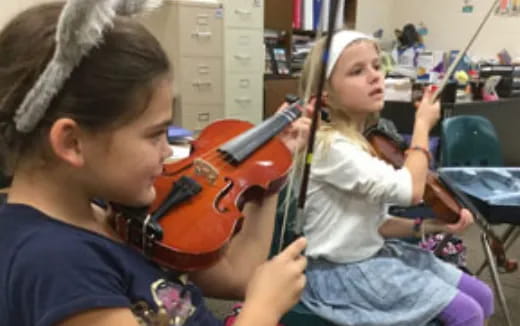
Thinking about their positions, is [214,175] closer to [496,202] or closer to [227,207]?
[227,207]

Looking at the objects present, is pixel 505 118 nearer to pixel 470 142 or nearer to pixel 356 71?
pixel 470 142

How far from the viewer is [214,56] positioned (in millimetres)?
2926

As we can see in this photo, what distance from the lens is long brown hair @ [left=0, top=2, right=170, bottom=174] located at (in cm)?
57

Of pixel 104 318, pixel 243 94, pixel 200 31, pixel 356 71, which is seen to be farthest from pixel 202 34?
pixel 104 318

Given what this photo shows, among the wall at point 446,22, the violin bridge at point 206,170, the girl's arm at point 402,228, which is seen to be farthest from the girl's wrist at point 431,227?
the wall at point 446,22

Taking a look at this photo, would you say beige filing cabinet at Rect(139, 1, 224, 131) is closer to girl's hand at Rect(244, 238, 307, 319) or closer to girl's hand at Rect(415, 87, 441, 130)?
girl's hand at Rect(415, 87, 441, 130)

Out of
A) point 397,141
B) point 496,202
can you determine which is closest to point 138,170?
point 397,141

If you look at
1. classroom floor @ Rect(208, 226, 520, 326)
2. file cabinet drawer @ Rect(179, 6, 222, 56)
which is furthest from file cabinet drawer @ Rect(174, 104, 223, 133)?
classroom floor @ Rect(208, 226, 520, 326)

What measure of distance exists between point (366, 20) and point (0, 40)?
13.4ft

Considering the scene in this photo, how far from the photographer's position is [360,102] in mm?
1181

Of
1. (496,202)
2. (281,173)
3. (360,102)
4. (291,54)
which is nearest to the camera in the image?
(281,173)

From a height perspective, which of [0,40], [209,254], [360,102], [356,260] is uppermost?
[0,40]

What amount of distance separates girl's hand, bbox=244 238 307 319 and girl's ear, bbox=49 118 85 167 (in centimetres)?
30

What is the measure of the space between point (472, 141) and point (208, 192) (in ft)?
4.86
